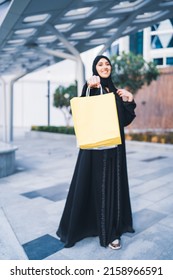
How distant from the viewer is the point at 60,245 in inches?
121

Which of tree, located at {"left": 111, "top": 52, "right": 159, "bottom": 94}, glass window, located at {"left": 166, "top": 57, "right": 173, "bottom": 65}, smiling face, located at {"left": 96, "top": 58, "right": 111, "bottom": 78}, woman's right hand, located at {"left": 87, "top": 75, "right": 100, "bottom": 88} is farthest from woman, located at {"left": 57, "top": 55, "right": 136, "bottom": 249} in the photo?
glass window, located at {"left": 166, "top": 57, "right": 173, "bottom": 65}

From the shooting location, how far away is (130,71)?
40.4 ft

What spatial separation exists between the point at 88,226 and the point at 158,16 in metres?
7.96

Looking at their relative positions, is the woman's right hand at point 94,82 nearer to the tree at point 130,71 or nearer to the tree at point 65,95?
the tree at point 130,71

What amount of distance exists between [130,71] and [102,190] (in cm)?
1022

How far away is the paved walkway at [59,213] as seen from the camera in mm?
2902

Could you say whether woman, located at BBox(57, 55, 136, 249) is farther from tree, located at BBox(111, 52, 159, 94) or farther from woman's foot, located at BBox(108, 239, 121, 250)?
tree, located at BBox(111, 52, 159, 94)

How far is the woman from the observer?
2848 mm

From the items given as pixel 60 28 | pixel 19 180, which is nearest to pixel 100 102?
pixel 19 180

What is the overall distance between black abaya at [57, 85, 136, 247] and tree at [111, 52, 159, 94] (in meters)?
9.79

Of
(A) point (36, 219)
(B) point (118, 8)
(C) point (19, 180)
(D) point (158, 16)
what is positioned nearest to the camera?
(A) point (36, 219)

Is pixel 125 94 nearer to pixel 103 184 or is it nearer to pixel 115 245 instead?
pixel 103 184

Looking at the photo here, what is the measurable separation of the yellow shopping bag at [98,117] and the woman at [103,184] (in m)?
0.28
